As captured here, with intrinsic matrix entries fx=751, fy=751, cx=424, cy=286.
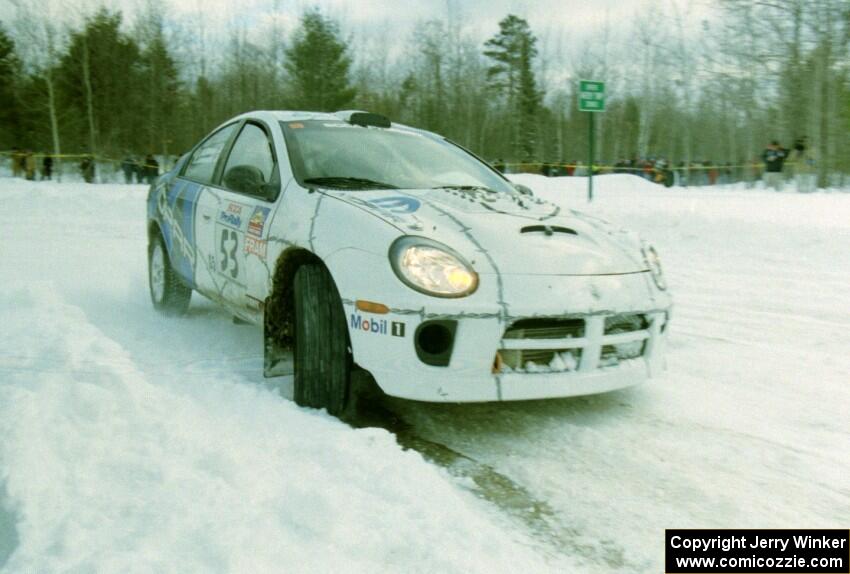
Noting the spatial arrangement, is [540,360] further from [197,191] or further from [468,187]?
[197,191]

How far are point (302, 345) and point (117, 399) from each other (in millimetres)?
776

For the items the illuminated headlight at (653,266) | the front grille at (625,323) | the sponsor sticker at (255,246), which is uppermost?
the sponsor sticker at (255,246)

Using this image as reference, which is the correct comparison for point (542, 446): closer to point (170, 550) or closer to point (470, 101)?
point (170, 550)

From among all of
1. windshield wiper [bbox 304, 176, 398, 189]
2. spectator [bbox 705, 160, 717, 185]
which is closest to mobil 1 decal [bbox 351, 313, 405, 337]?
windshield wiper [bbox 304, 176, 398, 189]

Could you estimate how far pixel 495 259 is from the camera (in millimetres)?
3096

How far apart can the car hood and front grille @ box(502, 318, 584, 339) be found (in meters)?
0.20

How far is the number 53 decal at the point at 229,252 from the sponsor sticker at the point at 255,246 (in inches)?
6.5

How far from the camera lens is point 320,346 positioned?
318 cm

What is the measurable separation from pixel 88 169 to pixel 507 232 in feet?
89.8

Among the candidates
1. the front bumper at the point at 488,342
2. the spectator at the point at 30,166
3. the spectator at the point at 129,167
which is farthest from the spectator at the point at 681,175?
the front bumper at the point at 488,342

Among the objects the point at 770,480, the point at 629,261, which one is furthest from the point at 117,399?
the point at 770,480

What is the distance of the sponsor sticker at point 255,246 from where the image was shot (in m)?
3.75

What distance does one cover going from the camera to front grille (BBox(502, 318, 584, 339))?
9.95 feet

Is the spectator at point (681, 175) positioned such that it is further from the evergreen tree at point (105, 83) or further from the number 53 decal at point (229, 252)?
the number 53 decal at point (229, 252)
